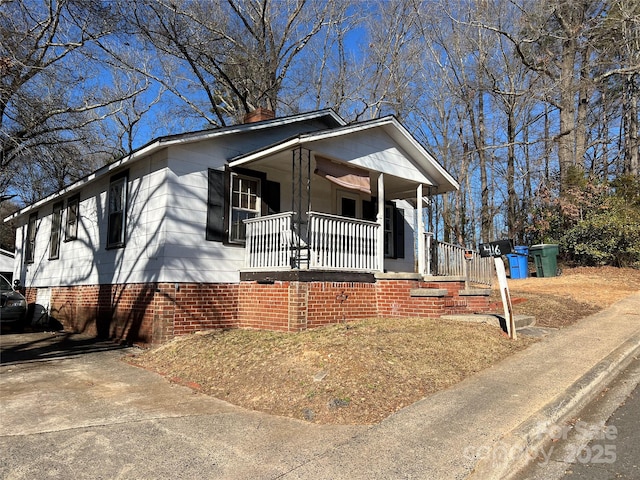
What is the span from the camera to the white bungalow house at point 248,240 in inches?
350

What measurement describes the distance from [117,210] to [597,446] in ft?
32.7

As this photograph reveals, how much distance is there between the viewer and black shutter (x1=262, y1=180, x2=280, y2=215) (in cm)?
1054

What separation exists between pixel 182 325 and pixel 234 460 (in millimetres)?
5492

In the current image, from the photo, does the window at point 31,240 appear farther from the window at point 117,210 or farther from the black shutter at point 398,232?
the black shutter at point 398,232

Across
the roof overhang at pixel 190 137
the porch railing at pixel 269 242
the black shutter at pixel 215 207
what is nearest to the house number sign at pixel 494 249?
the porch railing at pixel 269 242

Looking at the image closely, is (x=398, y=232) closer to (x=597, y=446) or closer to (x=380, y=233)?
(x=380, y=233)

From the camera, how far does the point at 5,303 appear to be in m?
12.1

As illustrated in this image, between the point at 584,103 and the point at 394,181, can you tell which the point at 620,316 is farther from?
the point at 584,103

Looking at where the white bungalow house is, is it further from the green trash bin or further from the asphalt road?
the green trash bin

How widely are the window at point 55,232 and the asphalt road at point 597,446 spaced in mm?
13540

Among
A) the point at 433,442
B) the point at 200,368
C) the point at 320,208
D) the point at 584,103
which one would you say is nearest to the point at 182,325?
the point at 200,368

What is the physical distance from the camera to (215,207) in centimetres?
966

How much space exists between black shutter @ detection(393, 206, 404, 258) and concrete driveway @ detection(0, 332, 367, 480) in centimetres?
836

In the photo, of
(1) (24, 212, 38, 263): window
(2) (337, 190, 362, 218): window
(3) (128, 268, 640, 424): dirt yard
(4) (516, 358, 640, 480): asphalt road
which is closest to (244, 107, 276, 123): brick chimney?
(2) (337, 190, 362, 218): window
